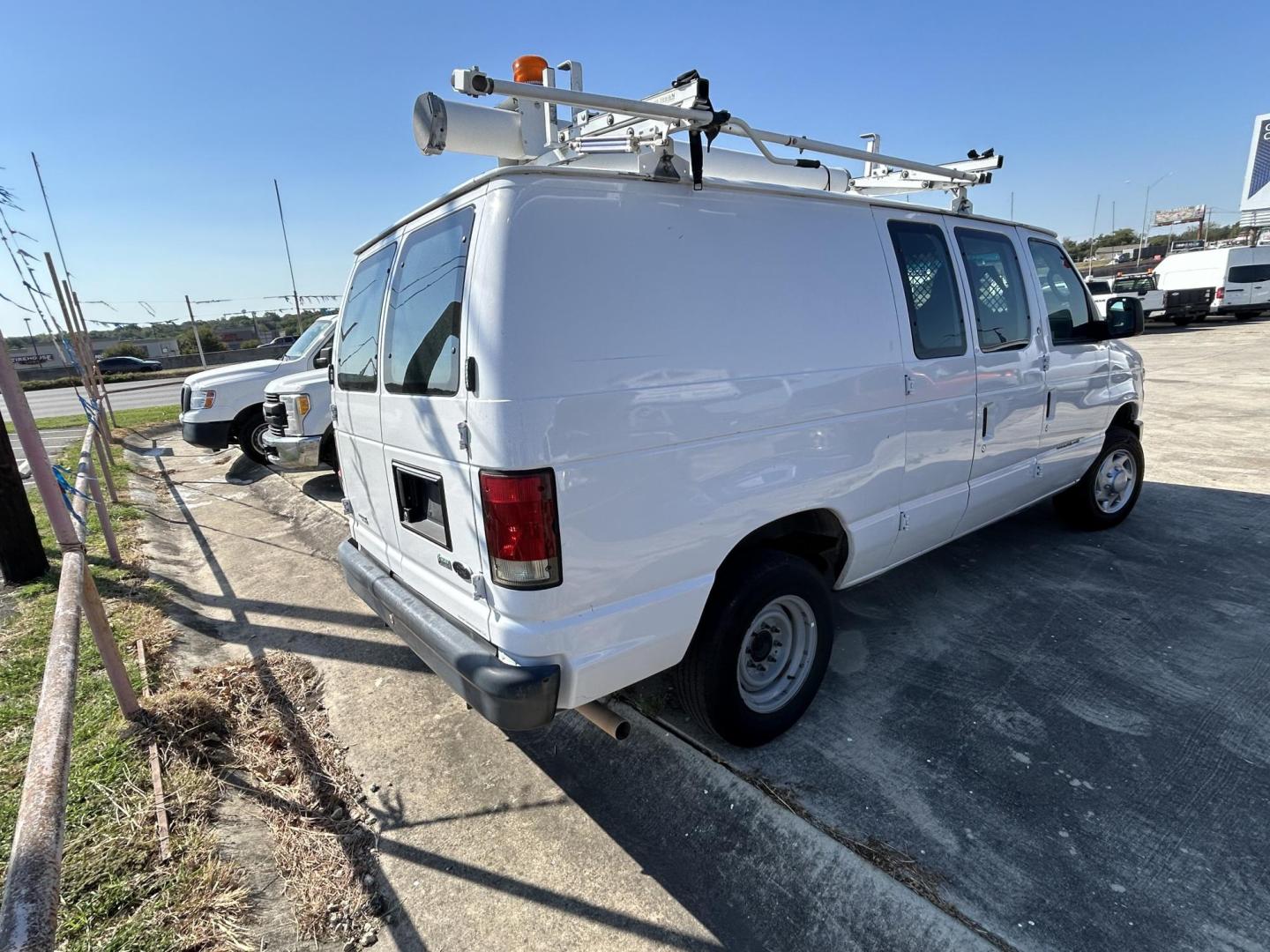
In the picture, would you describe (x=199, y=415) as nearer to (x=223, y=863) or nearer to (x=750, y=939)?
(x=223, y=863)

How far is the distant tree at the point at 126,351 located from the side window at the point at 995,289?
49.7 meters

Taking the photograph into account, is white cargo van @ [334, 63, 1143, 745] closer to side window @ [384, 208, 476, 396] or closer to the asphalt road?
side window @ [384, 208, 476, 396]

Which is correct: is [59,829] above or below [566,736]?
above

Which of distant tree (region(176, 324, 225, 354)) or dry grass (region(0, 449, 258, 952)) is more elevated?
distant tree (region(176, 324, 225, 354))

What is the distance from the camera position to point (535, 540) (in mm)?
2146

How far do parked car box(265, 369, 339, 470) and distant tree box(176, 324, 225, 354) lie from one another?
51427 millimetres

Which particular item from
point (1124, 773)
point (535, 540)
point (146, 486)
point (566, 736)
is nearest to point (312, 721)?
point (566, 736)

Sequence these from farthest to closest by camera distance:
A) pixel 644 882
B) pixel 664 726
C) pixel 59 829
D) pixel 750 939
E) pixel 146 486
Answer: pixel 146 486 → pixel 664 726 → pixel 644 882 → pixel 750 939 → pixel 59 829

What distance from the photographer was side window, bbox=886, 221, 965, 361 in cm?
329

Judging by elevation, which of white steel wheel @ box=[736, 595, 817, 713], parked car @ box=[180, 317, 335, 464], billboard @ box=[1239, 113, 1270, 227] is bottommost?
white steel wheel @ box=[736, 595, 817, 713]

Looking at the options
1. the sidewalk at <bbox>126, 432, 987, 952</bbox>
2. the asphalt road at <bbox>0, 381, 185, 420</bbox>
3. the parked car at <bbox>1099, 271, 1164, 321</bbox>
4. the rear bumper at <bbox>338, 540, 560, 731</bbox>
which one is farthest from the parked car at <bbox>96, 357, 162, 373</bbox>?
the parked car at <bbox>1099, 271, 1164, 321</bbox>

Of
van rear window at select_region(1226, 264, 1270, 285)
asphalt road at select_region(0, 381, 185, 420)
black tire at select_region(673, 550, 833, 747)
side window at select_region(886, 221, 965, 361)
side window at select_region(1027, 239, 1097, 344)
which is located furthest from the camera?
van rear window at select_region(1226, 264, 1270, 285)

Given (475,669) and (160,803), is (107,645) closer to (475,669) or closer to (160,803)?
(160,803)

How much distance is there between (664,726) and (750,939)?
1.01 metres
